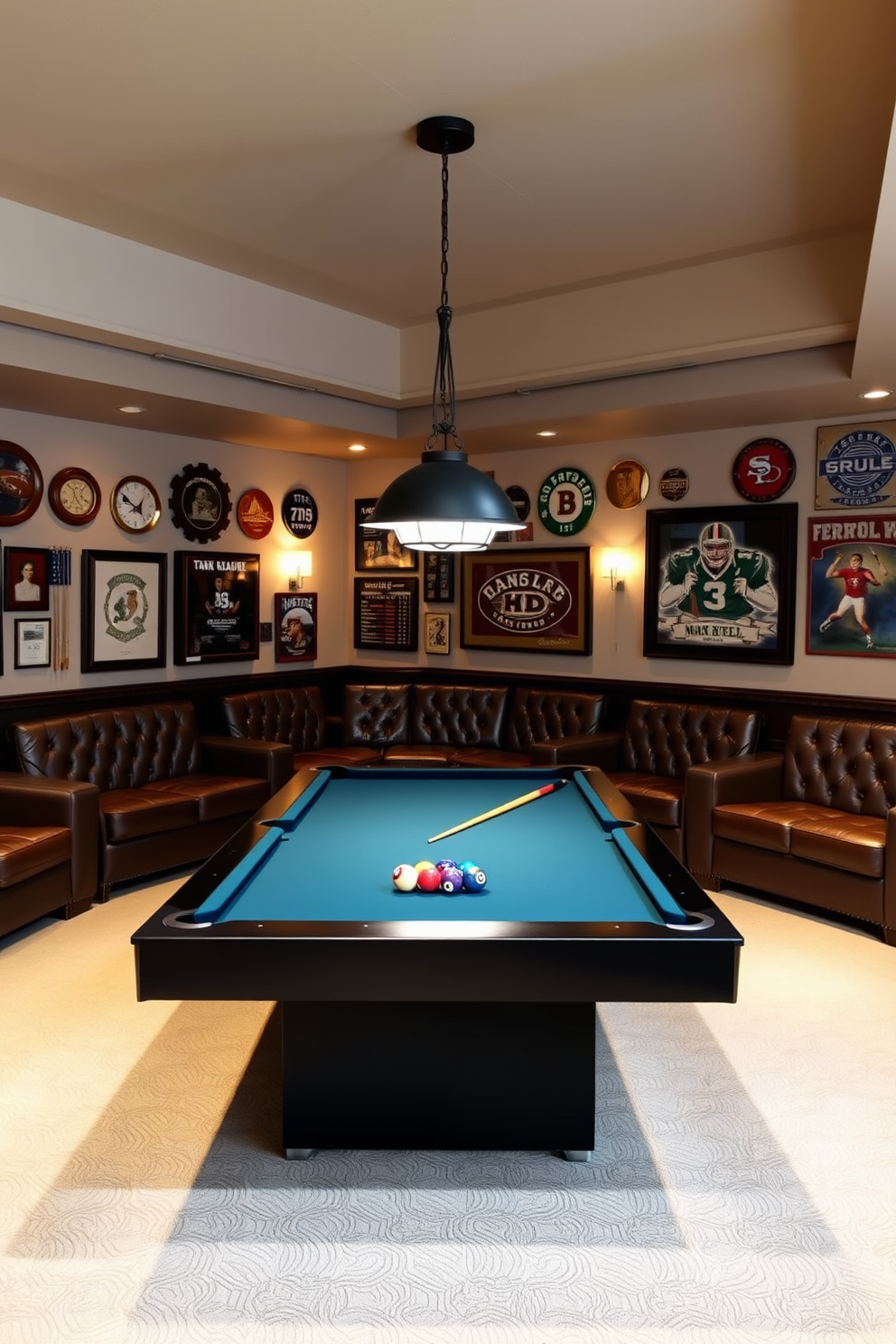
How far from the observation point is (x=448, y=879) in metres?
2.63

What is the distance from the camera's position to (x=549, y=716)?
670 cm

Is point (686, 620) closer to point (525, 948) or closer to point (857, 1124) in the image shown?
point (857, 1124)

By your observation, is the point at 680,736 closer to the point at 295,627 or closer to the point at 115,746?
the point at 295,627

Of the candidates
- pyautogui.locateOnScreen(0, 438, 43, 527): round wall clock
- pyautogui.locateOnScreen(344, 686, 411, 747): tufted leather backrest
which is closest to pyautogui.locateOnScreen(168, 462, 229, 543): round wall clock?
pyautogui.locateOnScreen(0, 438, 43, 527): round wall clock

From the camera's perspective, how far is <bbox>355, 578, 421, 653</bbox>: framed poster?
7.64 metres

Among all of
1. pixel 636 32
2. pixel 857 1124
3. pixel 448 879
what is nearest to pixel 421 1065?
pixel 448 879

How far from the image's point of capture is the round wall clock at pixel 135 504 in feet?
19.9

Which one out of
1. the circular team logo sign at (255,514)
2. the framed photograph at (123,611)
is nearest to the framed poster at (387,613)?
the circular team logo sign at (255,514)

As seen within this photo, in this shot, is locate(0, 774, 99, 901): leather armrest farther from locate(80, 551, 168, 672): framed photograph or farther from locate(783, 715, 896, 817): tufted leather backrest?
locate(783, 715, 896, 817): tufted leather backrest

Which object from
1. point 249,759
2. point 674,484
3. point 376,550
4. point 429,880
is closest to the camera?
point 429,880

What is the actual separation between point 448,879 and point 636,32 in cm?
251

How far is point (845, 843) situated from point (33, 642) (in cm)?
456

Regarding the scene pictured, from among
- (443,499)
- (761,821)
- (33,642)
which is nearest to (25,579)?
(33,642)

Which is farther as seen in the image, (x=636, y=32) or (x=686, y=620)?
(x=686, y=620)
